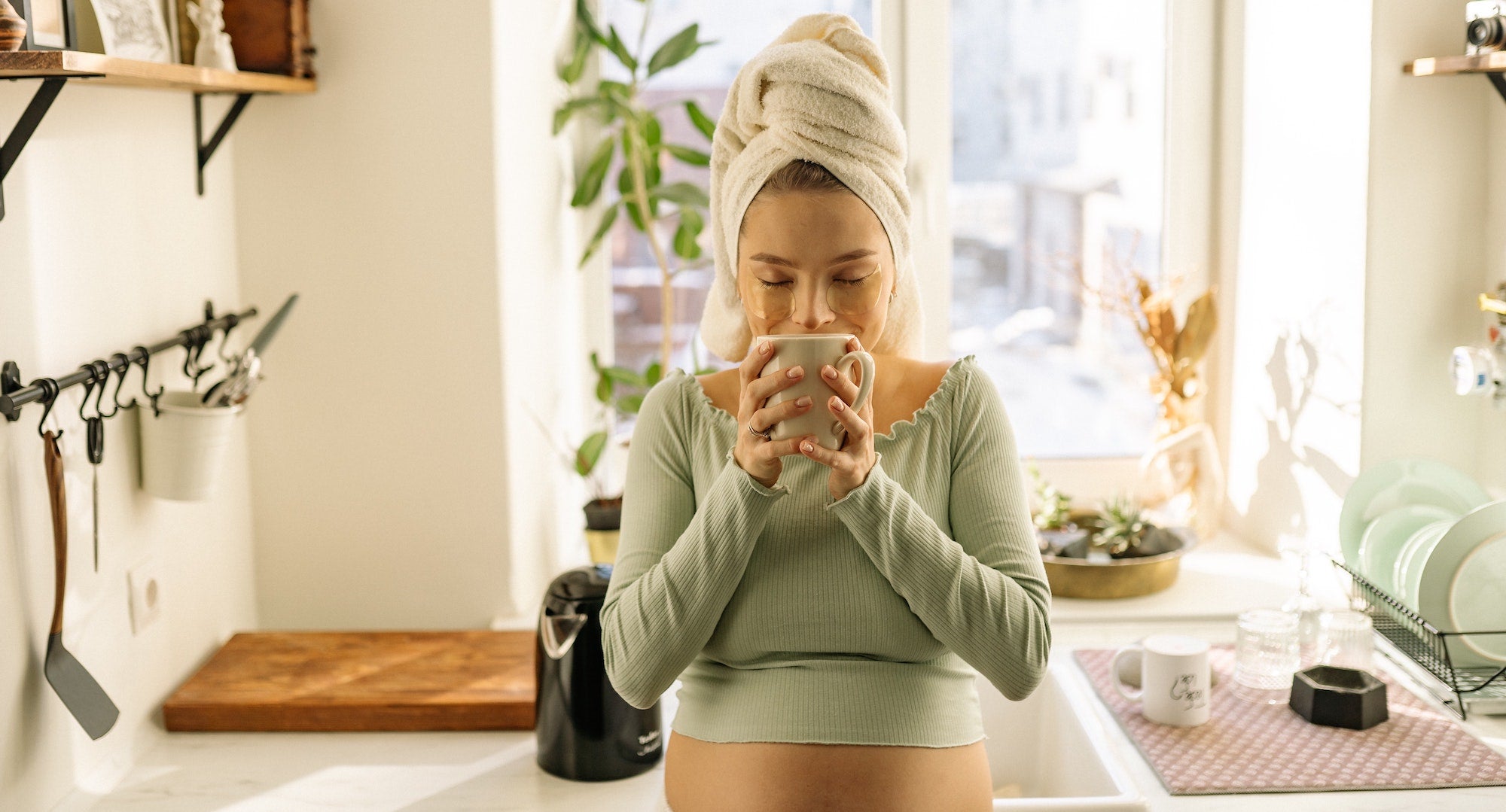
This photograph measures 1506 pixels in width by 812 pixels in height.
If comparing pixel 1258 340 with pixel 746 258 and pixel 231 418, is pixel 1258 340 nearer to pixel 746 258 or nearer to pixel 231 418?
pixel 746 258

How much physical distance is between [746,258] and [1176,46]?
1.53 m

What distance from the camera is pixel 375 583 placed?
1988 millimetres

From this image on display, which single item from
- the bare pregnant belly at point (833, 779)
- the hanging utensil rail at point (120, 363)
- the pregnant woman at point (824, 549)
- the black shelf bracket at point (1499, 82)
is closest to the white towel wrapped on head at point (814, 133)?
the pregnant woman at point (824, 549)

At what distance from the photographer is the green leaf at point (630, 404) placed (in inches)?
88.9

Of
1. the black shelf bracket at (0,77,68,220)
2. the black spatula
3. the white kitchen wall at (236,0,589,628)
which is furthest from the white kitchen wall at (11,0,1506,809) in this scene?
the black shelf bracket at (0,77,68,220)

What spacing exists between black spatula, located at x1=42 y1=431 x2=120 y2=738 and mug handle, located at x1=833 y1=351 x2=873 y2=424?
0.82 meters

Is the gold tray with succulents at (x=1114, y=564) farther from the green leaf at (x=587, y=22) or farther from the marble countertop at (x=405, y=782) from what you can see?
the green leaf at (x=587, y=22)

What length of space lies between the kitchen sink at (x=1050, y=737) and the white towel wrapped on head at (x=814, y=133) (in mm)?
616

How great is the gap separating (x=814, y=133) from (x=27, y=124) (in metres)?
0.73

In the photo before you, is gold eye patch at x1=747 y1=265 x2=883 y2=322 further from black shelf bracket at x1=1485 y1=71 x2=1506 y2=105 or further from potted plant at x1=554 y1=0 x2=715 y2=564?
black shelf bracket at x1=1485 y1=71 x2=1506 y2=105

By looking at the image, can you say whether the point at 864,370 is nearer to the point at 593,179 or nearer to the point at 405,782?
the point at 405,782

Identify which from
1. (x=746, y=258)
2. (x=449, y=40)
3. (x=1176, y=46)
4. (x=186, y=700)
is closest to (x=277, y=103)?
(x=449, y=40)

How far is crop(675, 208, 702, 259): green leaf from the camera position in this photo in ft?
7.50

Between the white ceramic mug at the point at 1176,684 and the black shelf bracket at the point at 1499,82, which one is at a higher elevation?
the black shelf bracket at the point at 1499,82
